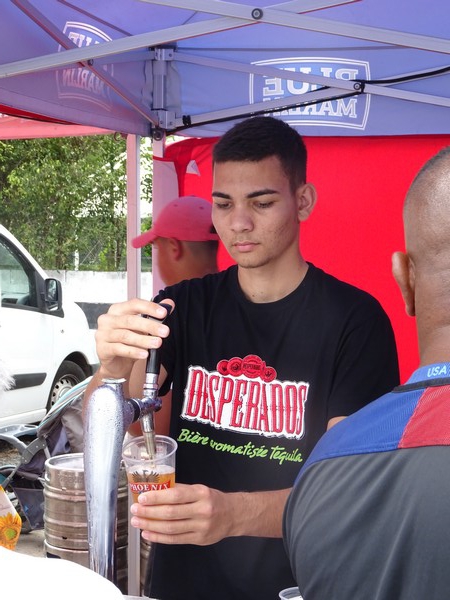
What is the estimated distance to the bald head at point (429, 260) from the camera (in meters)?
0.94

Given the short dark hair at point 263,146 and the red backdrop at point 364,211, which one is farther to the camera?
the red backdrop at point 364,211

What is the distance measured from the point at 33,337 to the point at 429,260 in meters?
6.25

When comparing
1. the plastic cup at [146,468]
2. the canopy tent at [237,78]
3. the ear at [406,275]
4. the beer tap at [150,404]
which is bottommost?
the plastic cup at [146,468]

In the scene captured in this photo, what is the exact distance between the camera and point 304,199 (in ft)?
6.41

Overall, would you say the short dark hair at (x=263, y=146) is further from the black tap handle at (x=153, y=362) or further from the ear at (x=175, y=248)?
the ear at (x=175, y=248)

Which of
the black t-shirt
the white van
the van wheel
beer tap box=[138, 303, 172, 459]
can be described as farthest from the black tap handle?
the van wheel

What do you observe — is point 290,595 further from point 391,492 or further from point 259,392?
point 259,392

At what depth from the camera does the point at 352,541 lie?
33.1 inches

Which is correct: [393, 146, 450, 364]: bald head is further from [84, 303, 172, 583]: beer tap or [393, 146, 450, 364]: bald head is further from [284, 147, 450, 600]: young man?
[84, 303, 172, 583]: beer tap

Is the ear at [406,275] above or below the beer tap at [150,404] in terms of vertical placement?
above

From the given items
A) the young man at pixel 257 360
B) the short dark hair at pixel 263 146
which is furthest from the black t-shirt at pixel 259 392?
the short dark hair at pixel 263 146

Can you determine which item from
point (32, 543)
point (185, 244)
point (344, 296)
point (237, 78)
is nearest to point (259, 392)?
point (344, 296)

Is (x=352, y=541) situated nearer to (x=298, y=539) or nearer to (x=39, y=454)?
(x=298, y=539)

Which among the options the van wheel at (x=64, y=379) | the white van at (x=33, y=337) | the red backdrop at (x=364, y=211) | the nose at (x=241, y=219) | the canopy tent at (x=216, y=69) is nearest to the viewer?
the nose at (x=241, y=219)
